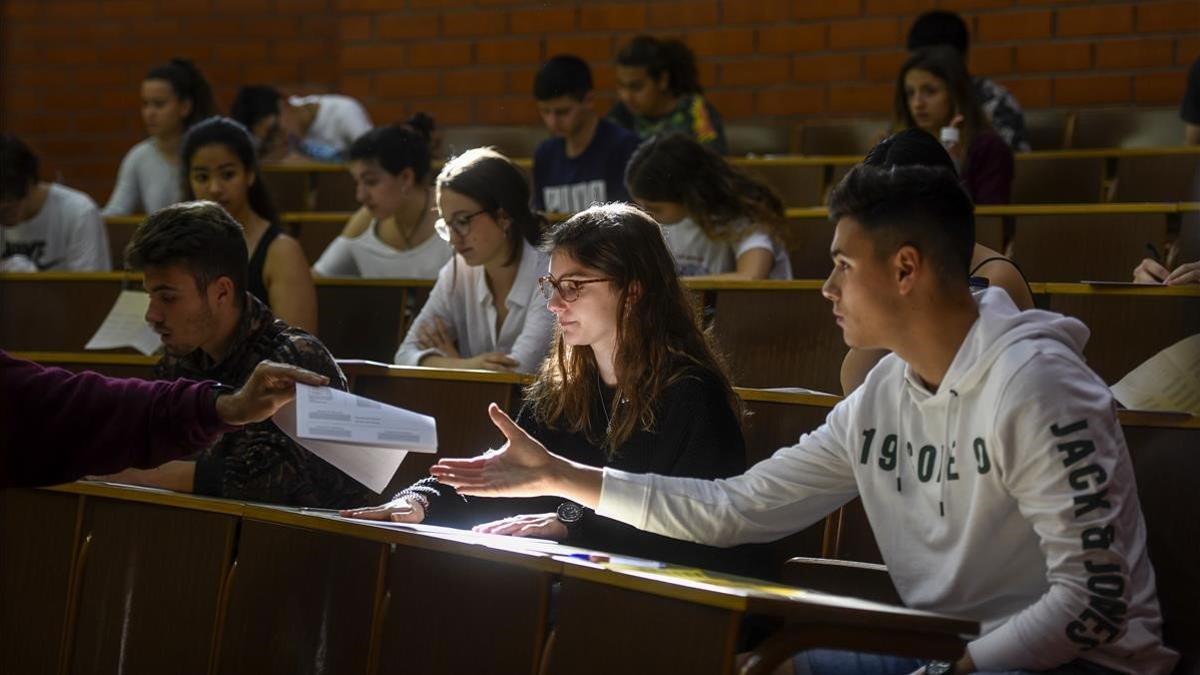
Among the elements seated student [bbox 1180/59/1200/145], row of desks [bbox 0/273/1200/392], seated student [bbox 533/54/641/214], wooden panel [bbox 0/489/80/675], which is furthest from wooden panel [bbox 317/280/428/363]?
seated student [bbox 1180/59/1200/145]

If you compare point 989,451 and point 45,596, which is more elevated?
point 989,451

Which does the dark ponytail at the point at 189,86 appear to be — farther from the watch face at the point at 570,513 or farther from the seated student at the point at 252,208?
the watch face at the point at 570,513

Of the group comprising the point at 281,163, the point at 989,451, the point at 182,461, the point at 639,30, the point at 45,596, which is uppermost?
the point at 639,30

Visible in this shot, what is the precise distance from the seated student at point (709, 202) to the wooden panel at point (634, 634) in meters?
1.94

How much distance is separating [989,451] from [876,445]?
0.64 feet

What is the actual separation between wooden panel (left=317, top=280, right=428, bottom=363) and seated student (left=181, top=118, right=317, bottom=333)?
10 centimetres

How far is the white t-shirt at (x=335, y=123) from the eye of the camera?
580 cm

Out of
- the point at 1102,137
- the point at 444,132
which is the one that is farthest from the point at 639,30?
the point at 1102,137

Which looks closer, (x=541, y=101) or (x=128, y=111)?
(x=541, y=101)

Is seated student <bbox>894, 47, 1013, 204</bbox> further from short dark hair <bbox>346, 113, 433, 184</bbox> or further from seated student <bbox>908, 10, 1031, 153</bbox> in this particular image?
short dark hair <bbox>346, 113, 433, 184</bbox>

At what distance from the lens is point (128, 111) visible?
269 inches

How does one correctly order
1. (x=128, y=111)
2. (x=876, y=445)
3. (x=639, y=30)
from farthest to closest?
(x=128, y=111) → (x=639, y=30) → (x=876, y=445)

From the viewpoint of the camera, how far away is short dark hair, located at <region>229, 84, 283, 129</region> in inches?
219

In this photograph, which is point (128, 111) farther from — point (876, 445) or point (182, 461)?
point (876, 445)
